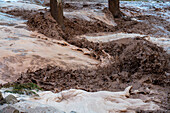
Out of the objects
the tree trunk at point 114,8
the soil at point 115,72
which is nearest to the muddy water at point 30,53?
the soil at point 115,72

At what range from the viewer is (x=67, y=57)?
15.6ft

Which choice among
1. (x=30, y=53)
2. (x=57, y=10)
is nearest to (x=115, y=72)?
(x=30, y=53)

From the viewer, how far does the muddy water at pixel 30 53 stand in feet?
12.8

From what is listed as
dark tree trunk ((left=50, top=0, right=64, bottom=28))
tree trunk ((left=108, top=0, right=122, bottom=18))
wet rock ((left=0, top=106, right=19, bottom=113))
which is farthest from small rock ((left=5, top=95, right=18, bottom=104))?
tree trunk ((left=108, top=0, right=122, bottom=18))

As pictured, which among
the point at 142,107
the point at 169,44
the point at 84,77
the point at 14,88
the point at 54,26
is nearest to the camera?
the point at 142,107

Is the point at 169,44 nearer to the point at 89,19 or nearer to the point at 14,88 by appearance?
the point at 89,19

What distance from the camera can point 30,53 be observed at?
4434 millimetres

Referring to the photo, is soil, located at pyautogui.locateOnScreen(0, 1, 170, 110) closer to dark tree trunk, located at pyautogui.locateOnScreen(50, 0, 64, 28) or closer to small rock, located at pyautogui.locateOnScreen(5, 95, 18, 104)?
dark tree trunk, located at pyautogui.locateOnScreen(50, 0, 64, 28)

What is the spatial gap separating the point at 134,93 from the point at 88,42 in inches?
135

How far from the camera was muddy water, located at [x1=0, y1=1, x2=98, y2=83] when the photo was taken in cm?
390

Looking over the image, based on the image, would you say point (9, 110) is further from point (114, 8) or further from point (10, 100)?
point (114, 8)

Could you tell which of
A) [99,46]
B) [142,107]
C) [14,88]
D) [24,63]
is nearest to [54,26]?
[99,46]

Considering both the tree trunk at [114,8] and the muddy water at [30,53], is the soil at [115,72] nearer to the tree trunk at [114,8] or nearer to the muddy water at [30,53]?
the muddy water at [30,53]

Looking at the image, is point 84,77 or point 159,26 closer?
point 84,77
